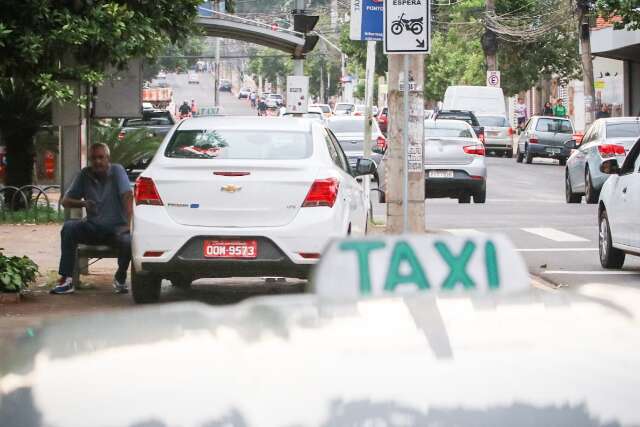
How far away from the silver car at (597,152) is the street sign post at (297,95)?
1253 centimetres

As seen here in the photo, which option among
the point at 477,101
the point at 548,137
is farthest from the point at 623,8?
the point at 477,101

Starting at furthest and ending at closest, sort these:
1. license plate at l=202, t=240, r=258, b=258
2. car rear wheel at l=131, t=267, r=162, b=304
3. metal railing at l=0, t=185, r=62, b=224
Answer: metal railing at l=0, t=185, r=62, b=224, car rear wheel at l=131, t=267, r=162, b=304, license plate at l=202, t=240, r=258, b=258

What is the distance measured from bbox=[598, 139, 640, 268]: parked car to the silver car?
8767 millimetres

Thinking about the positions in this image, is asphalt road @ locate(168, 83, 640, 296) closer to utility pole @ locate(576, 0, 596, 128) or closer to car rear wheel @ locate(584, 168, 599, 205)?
car rear wheel @ locate(584, 168, 599, 205)

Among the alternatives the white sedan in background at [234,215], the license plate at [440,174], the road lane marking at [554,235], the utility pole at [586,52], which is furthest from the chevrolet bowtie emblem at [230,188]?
the utility pole at [586,52]

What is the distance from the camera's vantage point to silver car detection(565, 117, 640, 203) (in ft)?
78.6

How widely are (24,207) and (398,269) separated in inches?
807

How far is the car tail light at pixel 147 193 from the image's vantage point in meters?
10.9

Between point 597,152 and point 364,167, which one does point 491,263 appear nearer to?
point 364,167

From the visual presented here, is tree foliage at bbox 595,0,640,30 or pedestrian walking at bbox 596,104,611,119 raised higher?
tree foliage at bbox 595,0,640,30

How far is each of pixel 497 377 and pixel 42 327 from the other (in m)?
0.88

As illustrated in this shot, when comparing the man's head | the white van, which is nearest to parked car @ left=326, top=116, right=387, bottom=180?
the white van

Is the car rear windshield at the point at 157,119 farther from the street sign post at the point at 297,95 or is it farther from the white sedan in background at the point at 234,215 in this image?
the white sedan in background at the point at 234,215

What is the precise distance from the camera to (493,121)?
52250 mm
